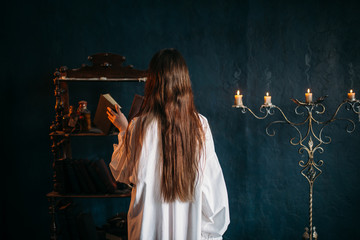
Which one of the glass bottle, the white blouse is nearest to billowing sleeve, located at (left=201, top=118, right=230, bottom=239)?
the white blouse

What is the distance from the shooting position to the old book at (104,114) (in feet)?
6.84

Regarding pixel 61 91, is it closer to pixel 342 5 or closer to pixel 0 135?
pixel 0 135

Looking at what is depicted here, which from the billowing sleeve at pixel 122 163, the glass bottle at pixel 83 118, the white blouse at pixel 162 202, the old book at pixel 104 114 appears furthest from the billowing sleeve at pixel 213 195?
the glass bottle at pixel 83 118

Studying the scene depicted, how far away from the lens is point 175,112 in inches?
57.7

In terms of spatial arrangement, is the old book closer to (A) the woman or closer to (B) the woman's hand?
(B) the woman's hand

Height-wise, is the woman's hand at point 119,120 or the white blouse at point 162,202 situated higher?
the woman's hand at point 119,120

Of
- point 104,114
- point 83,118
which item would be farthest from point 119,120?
point 83,118

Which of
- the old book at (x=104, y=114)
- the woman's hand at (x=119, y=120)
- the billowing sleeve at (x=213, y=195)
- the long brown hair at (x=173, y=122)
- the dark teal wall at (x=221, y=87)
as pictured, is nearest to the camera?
the long brown hair at (x=173, y=122)

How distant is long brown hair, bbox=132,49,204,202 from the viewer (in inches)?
57.5

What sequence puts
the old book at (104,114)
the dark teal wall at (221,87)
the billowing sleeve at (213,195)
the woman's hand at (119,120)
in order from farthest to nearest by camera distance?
the dark teal wall at (221,87) < the old book at (104,114) < the woman's hand at (119,120) < the billowing sleeve at (213,195)

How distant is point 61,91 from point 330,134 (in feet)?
6.90

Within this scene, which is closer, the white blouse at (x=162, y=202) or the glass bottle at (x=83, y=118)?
the white blouse at (x=162, y=202)

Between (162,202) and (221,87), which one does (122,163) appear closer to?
(162,202)

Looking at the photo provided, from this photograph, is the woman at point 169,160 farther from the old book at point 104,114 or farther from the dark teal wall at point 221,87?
the dark teal wall at point 221,87
